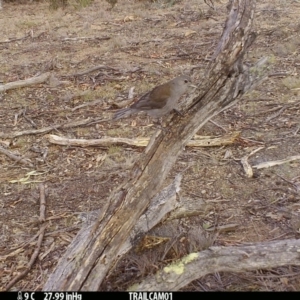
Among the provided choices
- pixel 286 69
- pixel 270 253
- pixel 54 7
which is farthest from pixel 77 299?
pixel 54 7

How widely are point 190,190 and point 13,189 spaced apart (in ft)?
6.36

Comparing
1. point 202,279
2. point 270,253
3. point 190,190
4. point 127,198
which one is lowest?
point 190,190

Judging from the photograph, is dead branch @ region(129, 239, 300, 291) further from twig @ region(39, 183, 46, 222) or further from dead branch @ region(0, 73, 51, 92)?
dead branch @ region(0, 73, 51, 92)

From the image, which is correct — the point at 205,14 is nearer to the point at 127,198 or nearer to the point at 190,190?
the point at 190,190

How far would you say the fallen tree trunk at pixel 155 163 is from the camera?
325 cm

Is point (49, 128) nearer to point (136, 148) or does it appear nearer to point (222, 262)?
point (136, 148)

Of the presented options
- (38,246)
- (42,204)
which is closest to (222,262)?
(38,246)

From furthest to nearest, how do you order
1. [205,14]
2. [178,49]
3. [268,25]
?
1. [205,14]
2. [268,25]
3. [178,49]

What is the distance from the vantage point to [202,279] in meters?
3.78

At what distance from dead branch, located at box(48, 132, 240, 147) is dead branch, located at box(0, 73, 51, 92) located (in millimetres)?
2347

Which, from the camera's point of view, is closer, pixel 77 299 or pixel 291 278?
pixel 77 299

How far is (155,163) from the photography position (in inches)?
144

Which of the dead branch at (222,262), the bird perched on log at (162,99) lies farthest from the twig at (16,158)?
the dead branch at (222,262)

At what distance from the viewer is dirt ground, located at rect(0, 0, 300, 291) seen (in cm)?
419
